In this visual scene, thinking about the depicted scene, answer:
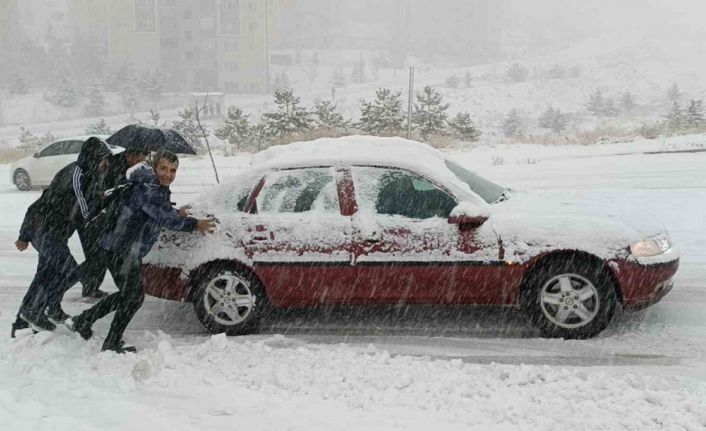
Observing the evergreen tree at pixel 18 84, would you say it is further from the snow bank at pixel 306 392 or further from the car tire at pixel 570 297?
the car tire at pixel 570 297

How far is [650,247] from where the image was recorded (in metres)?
5.87

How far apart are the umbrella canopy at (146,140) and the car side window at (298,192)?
2.81ft

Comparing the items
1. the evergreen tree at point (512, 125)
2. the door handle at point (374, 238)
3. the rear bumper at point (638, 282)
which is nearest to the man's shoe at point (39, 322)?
the door handle at point (374, 238)

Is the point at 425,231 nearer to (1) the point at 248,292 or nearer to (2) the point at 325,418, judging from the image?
(1) the point at 248,292

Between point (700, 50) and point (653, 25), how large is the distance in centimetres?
1561

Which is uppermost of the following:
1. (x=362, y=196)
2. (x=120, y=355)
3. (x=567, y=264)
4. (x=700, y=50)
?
(x=700, y=50)

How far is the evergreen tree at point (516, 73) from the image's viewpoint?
228 feet

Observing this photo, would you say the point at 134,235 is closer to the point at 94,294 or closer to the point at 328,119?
the point at 94,294

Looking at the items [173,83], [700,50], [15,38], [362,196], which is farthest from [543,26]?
[362,196]

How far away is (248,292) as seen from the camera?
6176 millimetres

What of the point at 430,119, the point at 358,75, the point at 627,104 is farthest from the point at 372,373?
the point at 358,75

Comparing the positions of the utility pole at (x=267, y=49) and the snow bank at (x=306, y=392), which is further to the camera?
the utility pole at (x=267, y=49)

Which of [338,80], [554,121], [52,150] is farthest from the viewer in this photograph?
[338,80]

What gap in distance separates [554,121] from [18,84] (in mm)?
52456
